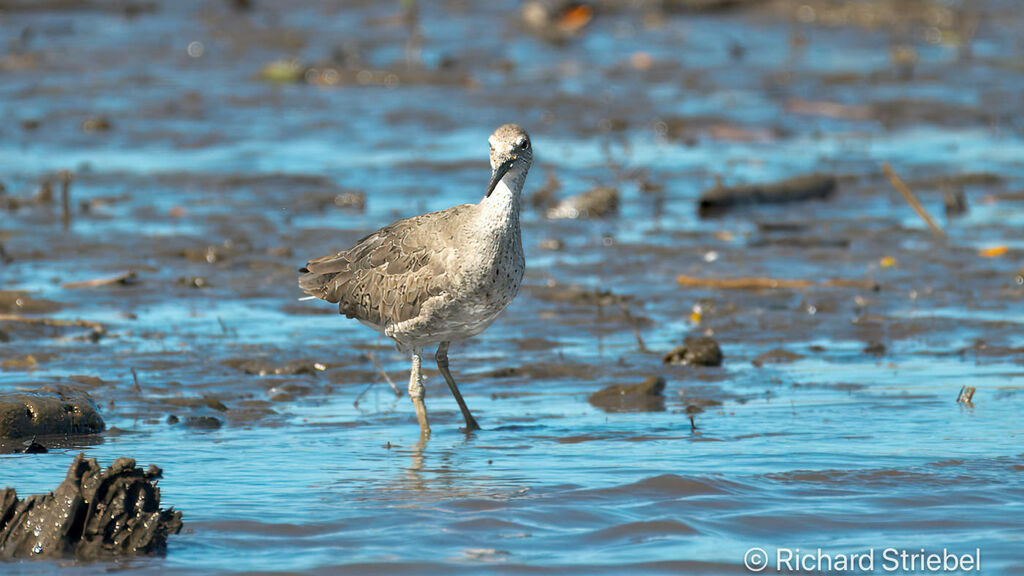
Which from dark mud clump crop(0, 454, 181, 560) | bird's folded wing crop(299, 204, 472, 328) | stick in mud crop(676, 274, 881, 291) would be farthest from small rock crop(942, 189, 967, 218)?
dark mud clump crop(0, 454, 181, 560)

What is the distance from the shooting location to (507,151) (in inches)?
306

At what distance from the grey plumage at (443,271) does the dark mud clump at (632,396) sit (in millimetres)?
999

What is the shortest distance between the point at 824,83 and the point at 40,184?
11254 mm

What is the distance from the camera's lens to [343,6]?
2683cm

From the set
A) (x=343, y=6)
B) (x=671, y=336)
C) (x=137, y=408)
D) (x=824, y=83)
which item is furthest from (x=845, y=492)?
(x=343, y=6)

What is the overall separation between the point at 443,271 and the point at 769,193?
7173 millimetres

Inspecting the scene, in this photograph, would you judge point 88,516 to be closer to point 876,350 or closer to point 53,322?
point 53,322

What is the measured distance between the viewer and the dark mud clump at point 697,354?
9836 mm

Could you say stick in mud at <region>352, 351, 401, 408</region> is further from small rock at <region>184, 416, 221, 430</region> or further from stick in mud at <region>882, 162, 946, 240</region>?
stick in mud at <region>882, 162, 946, 240</region>

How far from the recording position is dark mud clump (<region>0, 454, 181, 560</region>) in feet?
21.0

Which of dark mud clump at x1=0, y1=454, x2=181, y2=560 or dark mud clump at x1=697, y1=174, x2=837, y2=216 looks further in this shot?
dark mud clump at x1=697, y1=174, x2=837, y2=216

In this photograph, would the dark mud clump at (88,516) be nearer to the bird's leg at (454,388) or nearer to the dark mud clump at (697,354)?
the bird's leg at (454,388)

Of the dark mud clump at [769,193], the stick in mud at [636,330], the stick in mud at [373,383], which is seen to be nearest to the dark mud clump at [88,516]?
the stick in mud at [373,383]

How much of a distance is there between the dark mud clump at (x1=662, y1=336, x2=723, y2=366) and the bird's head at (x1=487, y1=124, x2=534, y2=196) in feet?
8.28
